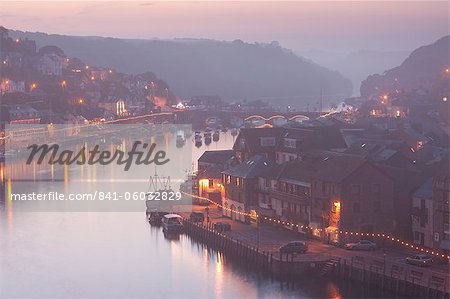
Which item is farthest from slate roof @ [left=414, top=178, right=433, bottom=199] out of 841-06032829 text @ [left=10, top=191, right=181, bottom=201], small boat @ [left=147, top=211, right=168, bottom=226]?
841-06032829 text @ [left=10, top=191, right=181, bottom=201]

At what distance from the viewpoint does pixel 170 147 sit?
105 ft

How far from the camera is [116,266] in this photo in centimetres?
1236

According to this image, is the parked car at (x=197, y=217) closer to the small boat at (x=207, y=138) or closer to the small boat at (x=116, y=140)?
the small boat at (x=207, y=138)

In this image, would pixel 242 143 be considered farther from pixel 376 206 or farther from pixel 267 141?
pixel 376 206

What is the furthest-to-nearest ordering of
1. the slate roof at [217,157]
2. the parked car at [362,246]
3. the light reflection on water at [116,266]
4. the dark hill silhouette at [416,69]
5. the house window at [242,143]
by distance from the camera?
the dark hill silhouette at [416,69] → the slate roof at [217,157] → the house window at [242,143] → the parked car at [362,246] → the light reflection on water at [116,266]

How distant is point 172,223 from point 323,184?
2802mm

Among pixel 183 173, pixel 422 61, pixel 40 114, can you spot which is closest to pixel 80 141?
pixel 40 114

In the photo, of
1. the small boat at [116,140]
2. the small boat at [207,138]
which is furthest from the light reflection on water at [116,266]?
the small boat at [116,140]

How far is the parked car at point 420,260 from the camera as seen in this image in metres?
10.5

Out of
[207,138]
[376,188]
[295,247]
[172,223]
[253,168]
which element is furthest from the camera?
[207,138]

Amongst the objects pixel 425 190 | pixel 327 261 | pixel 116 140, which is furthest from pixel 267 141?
pixel 116 140

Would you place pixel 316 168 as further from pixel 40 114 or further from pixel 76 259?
pixel 40 114

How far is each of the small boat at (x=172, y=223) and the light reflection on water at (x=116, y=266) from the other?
15 centimetres

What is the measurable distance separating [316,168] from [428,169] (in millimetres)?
1487
